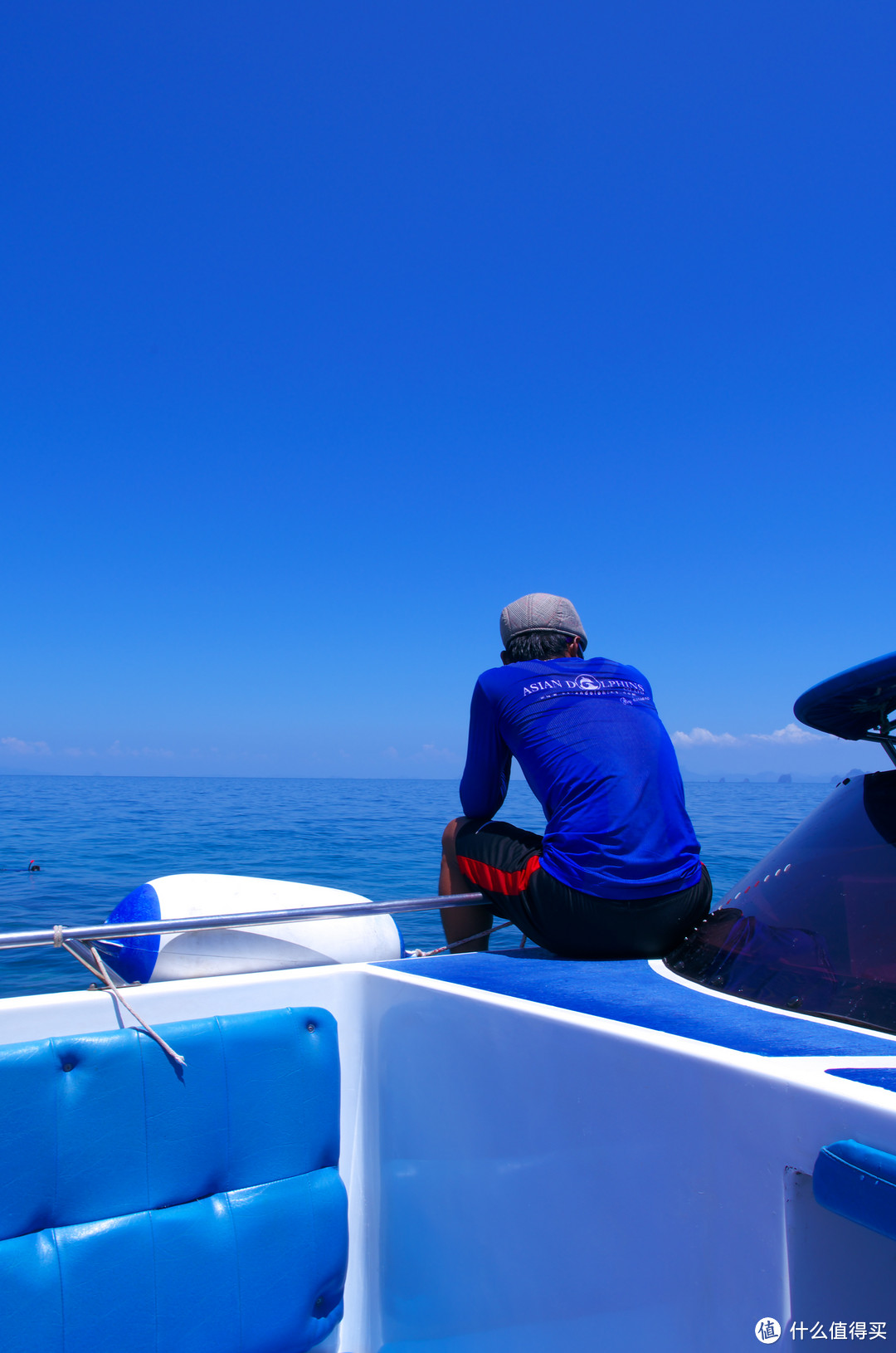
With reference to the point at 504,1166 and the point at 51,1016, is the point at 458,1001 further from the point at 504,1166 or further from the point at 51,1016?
the point at 51,1016

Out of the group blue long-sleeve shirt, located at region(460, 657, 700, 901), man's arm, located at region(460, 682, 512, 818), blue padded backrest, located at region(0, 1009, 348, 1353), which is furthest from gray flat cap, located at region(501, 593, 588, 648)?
blue padded backrest, located at region(0, 1009, 348, 1353)

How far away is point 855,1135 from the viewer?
880 millimetres

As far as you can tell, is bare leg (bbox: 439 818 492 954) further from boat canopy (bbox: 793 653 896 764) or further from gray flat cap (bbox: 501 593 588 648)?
boat canopy (bbox: 793 653 896 764)

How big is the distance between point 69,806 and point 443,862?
24.4 meters

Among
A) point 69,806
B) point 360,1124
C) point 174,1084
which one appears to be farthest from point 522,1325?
point 69,806

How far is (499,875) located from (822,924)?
834 millimetres

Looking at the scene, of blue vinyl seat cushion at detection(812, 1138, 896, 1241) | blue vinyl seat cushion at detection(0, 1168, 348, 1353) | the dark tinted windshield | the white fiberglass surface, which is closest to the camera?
blue vinyl seat cushion at detection(812, 1138, 896, 1241)

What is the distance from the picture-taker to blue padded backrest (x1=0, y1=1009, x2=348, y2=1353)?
147 cm

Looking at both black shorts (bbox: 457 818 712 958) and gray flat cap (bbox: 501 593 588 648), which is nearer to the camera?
black shorts (bbox: 457 818 712 958)

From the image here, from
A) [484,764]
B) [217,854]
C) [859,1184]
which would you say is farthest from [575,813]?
[217,854]

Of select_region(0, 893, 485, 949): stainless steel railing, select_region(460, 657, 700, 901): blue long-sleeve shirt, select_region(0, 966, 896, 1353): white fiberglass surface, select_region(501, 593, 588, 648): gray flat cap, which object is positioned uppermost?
select_region(501, 593, 588, 648): gray flat cap

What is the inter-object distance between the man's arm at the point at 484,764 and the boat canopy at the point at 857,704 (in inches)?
30.5

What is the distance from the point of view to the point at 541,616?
7.55 ft

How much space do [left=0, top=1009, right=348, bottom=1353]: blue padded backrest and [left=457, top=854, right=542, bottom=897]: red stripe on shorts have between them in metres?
0.53
